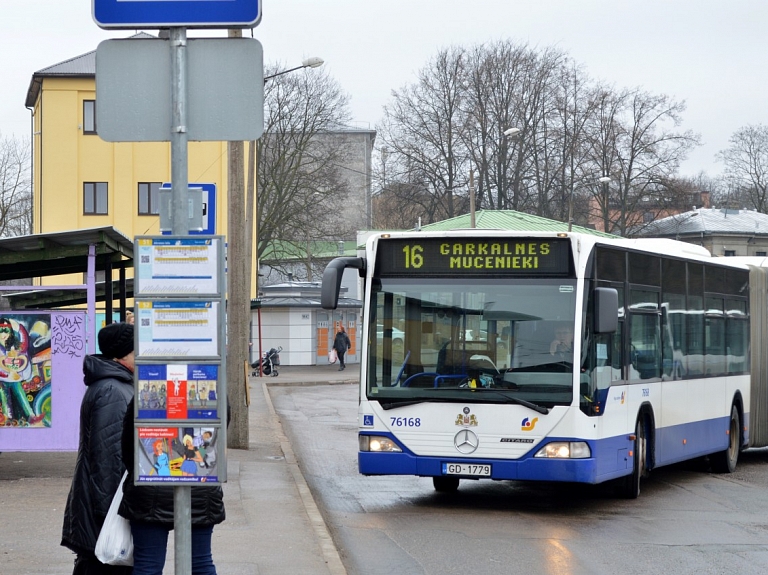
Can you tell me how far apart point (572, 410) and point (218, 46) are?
7.51 metres

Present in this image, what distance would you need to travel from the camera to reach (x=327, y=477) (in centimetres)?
1475

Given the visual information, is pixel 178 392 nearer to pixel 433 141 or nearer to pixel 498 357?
pixel 498 357

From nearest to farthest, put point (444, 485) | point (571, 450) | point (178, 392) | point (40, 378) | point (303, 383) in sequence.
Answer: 1. point (178, 392)
2. point (571, 450)
3. point (40, 378)
4. point (444, 485)
5. point (303, 383)

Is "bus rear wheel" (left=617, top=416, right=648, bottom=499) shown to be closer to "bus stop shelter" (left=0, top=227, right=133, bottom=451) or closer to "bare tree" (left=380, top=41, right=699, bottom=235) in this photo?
"bus stop shelter" (left=0, top=227, right=133, bottom=451)

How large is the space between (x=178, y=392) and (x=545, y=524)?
23.7 ft

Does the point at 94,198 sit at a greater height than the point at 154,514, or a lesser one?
greater

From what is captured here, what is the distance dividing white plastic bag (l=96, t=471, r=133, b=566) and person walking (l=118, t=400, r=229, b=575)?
48mm

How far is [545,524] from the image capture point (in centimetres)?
1108

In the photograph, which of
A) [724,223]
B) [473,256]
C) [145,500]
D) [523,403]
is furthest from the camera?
[724,223]

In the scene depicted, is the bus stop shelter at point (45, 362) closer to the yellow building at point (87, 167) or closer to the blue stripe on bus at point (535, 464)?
the blue stripe on bus at point (535, 464)

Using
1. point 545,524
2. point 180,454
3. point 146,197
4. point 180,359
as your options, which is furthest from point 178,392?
point 146,197

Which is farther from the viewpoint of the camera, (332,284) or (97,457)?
(332,284)

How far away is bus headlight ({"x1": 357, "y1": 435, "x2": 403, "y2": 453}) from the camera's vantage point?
38.6 ft

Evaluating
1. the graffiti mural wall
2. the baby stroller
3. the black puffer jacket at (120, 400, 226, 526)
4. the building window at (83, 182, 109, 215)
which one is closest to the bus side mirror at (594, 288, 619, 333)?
the graffiti mural wall
